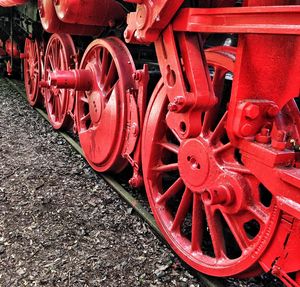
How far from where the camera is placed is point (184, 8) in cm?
149

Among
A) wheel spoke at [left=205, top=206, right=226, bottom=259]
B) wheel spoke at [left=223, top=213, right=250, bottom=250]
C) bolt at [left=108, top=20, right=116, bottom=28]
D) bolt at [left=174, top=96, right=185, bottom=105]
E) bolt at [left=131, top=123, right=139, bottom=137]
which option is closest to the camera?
bolt at [left=174, top=96, right=185, bottom=105]

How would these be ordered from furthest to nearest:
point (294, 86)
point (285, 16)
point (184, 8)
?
1. point (184, 8)
2. point (294, 86)
3. point (285, 16)

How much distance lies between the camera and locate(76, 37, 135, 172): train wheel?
2475mm

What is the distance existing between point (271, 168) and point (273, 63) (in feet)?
1.29

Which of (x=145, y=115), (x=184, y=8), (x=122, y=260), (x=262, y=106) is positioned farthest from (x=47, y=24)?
(x=262, y=106)

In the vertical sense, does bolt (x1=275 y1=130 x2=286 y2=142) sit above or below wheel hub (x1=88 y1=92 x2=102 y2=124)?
above

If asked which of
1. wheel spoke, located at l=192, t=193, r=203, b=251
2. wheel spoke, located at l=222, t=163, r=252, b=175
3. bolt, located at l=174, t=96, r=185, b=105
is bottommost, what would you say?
wheel spoke, located at l=192, t=193, r=203, b=251

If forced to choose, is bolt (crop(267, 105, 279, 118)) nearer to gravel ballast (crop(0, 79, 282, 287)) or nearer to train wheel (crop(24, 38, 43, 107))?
gravel ballast (crop(0, 79, 282, 287))

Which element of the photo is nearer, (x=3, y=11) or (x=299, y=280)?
(x=299, y=280)

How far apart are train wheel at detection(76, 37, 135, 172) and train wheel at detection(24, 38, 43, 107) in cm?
176

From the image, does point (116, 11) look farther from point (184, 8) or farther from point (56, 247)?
point (56, 247)

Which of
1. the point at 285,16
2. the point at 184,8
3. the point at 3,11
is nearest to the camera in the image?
the point at 285,16

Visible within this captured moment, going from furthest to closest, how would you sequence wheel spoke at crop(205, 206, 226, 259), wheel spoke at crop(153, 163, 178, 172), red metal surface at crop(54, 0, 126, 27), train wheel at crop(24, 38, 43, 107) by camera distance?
train wheel at crop(24, 38, 43, 107)
red metal surface at crop(54, 0, 126, 27)
wheel spoke at crop(153, 163, 178, 172)
wheel spoke at crop(205, 206, 226, 259)

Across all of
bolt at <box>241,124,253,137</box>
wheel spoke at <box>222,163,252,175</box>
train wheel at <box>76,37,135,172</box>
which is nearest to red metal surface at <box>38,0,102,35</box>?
train wheel at <box>76,37,135,172</box>
